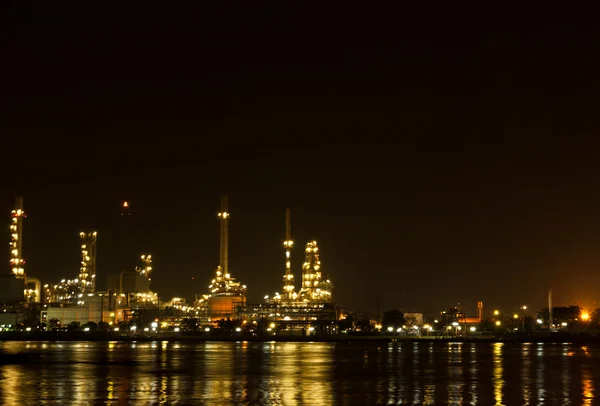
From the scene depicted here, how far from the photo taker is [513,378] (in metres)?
44.3

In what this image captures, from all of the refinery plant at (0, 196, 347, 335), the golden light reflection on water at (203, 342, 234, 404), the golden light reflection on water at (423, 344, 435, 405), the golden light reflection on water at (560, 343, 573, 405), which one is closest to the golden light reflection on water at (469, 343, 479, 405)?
the golden light reflection on water at (423, 344, 435, 405)

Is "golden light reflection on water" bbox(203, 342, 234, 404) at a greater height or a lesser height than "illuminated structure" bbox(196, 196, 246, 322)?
lesser

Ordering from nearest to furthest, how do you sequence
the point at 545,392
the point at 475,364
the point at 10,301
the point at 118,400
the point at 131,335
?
the point at 118,400
the point at 545,392
the point at 475,364
the point at 131,335
the point at 10,301

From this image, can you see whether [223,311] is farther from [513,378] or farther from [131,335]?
[513,378]

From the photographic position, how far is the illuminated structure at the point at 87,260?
190875mm

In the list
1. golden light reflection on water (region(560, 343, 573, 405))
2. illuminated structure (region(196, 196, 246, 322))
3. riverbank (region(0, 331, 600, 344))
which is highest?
illuminated structure (region(196, 196, 246, 322))

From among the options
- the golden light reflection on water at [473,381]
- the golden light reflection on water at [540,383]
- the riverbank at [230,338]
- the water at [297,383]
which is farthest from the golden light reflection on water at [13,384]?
the riverbank at [230,338]

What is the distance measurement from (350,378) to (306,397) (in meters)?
10.8

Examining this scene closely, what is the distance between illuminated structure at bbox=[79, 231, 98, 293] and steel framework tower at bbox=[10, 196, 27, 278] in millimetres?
16091

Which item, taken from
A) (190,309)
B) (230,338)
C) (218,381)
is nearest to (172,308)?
(190,309)

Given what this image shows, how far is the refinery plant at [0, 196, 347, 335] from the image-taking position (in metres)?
173

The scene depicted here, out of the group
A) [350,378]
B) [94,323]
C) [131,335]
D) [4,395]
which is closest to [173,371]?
[350,378]

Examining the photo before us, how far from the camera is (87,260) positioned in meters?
192

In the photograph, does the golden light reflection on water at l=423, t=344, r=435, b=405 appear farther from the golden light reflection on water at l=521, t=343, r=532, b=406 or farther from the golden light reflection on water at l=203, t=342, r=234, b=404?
the golden light reflection on water at l=203, t=342, r=234, b=404
